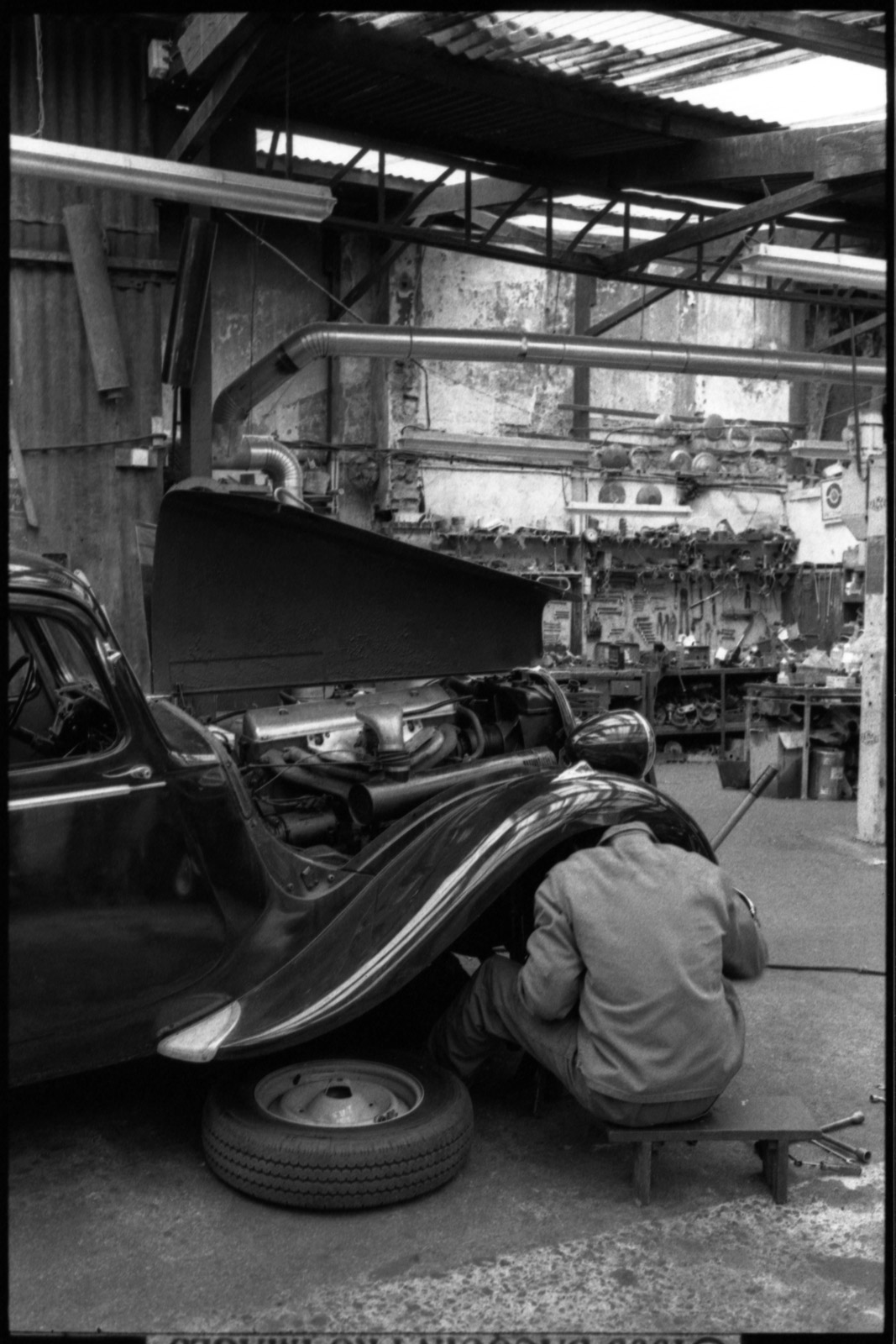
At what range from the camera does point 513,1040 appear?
4.09 metres

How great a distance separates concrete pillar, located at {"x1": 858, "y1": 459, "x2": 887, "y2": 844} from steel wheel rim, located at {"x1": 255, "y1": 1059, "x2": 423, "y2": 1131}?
20.3 ft

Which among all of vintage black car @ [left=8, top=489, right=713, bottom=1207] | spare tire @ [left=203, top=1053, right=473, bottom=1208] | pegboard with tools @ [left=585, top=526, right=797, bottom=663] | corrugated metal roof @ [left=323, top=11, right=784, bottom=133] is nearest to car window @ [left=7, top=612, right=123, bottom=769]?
vintage black car @ [left=8, top=489, right=713, bottom=1207]

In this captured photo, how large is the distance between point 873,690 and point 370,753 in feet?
18.5

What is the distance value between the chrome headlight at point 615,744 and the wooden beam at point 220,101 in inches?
210

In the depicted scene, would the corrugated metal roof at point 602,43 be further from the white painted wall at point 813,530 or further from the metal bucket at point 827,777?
the white painted wall at point 813,530

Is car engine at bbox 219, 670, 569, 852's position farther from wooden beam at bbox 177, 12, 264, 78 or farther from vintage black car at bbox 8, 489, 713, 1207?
wooden beam at bbox 177, 12, 264, 78

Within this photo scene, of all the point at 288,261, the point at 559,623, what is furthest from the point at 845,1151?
the point at 559,623

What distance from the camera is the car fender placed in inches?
151

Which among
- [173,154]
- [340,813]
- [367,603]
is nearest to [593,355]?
[173,154]

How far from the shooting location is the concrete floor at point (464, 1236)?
312 cm

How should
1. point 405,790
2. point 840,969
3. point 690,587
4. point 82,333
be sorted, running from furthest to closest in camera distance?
1. point 690,587
2. point 82,333
3. point 840,969
4. point 405,790

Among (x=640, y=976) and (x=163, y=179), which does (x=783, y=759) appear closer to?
(x=163, y=179)

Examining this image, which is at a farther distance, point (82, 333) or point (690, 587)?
point (690, 587)

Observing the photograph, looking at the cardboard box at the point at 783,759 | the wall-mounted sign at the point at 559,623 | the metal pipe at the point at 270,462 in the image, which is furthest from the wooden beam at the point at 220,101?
the wall-mounted sign at the point at 559,623
